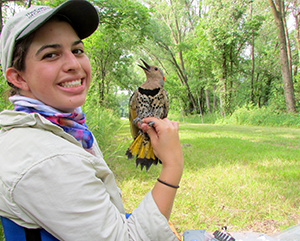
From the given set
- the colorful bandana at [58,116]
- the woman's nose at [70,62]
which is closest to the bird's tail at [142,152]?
the colorful bandana at [58,116]

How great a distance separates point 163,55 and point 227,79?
638 centimetres

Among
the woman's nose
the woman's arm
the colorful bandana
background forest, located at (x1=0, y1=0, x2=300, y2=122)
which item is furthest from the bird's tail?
background forest, located at (x1=0, y1=0, x2=300, y2=122)

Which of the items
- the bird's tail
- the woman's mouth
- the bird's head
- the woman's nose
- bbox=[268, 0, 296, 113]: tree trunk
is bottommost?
the bird's tail

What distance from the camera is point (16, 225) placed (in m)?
0.80

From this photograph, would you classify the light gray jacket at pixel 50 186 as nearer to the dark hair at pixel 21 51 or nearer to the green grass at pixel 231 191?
the dark hair at pixel 21 51

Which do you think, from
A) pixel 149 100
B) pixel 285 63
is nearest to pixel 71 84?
pixel 149 100

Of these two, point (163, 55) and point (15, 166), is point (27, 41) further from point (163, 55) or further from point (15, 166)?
point (163, 55)

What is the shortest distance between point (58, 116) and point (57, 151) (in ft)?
0.82

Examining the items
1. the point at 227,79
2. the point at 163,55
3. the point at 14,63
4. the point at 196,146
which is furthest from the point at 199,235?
the point at 227,79

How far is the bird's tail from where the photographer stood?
5.24ft

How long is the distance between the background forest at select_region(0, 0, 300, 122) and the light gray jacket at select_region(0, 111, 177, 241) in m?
2.17

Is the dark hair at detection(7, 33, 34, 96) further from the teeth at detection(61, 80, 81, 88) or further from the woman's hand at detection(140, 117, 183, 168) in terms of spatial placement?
the woman's hand at detection(140, 117, 183, 168)

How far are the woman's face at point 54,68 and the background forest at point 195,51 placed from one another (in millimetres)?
2008

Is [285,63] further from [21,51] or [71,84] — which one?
[21,51]
